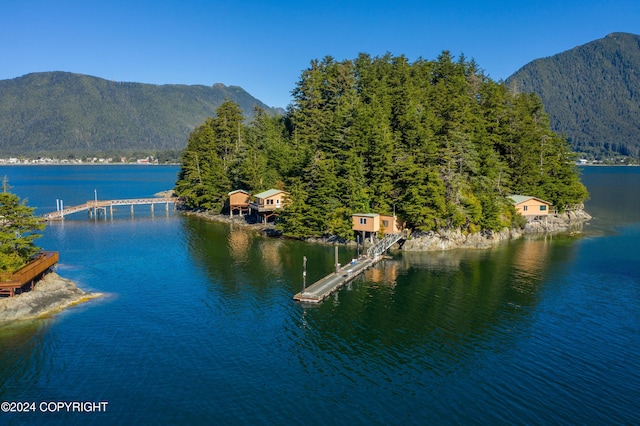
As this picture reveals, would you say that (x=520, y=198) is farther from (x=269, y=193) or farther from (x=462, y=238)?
(x=269, y=193)

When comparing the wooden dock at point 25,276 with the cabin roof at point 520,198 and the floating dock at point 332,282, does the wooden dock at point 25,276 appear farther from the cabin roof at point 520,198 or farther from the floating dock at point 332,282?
the cabin roof at point 520,198

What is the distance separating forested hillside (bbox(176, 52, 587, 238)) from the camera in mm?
59562

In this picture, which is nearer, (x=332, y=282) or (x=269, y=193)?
(x=332, y=282)

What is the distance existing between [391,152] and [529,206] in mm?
27406

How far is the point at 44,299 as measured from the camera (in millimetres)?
34469

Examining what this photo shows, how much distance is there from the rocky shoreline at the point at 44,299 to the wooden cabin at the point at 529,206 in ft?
203

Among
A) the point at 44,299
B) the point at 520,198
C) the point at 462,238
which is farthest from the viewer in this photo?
the point at 520,198

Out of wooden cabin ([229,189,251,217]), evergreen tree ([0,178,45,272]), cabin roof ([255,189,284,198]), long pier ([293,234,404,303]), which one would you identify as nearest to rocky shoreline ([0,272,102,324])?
evergreen tree ([0,178,45,272])

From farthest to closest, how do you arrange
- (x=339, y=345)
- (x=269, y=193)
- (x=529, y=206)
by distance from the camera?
(x=269, y=193) → (x=529, y=206) → (x=339, y=345)

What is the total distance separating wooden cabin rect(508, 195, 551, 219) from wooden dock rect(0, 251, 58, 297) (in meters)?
64.0

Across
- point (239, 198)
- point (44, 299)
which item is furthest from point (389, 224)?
point (44, 299)

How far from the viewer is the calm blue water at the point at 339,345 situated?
21828mm

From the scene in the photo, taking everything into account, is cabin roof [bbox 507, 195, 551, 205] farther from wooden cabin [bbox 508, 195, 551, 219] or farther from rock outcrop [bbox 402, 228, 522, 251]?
rock outcrop [bbox 402, 228, 522, 251]

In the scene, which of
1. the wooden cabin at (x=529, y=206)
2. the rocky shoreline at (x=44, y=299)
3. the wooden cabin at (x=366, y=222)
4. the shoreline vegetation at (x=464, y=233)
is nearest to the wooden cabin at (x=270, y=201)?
the shoreline vegetation at (x=464, y=233)
